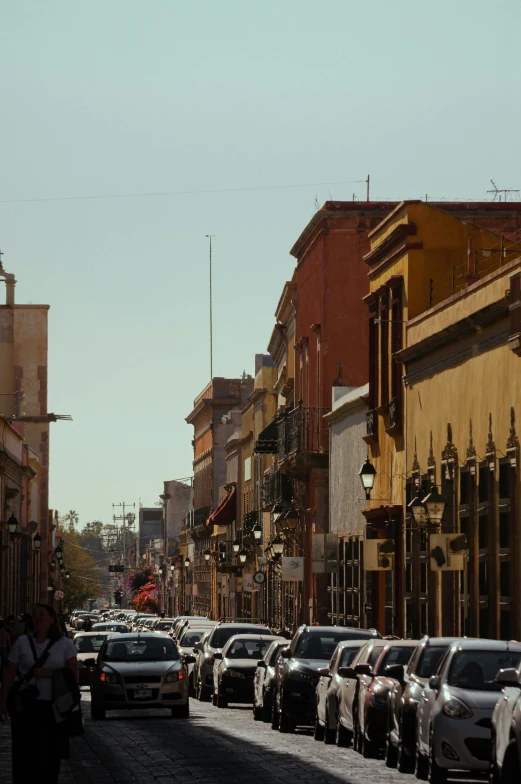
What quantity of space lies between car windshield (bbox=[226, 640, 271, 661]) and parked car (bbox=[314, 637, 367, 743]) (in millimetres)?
10127

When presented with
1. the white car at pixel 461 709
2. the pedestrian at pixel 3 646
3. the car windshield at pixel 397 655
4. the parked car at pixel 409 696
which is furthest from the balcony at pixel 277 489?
the white car at pixel 461 709

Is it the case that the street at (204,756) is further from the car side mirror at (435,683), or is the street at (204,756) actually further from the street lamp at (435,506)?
the street lamp at (435,506)

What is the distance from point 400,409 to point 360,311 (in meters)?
12.1

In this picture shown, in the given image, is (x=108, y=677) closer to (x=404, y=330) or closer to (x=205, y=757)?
(x=205, y=757)

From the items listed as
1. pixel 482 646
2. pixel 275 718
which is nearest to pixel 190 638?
pixel 275 718

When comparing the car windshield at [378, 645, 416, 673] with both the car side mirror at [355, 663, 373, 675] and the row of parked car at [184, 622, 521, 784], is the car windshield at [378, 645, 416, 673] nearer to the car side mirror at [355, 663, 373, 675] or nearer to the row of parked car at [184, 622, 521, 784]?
the row of parked car at [184, 622, 521, 784]

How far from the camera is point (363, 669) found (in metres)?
22.5

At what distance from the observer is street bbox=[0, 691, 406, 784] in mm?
19453

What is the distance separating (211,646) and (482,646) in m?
21.3

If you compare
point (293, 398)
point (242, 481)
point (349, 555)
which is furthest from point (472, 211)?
point (242, 481)

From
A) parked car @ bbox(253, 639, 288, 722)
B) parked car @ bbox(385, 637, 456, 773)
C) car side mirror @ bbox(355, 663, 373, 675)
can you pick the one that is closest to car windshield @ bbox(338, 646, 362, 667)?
car side mirror @ bbox(355, 663, 373, 675)

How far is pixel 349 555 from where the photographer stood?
48.3m

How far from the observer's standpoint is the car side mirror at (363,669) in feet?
73.4

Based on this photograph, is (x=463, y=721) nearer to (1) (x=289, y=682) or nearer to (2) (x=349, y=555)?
(1) (x=289, y=682)
